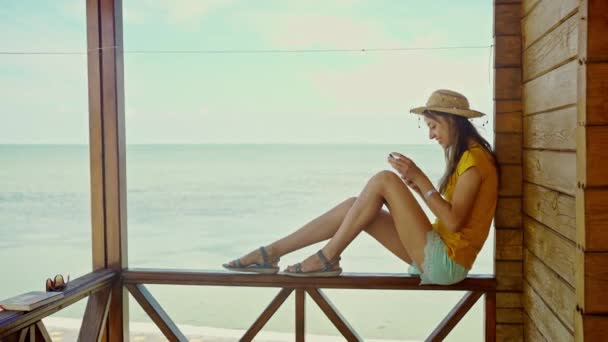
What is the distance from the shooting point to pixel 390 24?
21.1 meters

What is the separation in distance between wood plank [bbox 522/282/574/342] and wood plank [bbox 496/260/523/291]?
0.20 ft

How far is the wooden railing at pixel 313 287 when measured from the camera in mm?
2795

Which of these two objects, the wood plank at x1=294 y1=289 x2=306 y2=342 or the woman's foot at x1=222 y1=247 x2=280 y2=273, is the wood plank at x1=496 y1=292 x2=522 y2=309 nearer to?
the wood plank at x1=294 y1=289 x2=306 y2=342

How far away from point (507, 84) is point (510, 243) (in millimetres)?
731

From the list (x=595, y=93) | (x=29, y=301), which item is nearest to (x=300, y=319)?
(x=29, y=301)

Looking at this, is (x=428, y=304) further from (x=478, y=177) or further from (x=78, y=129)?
(x=78, y=129)

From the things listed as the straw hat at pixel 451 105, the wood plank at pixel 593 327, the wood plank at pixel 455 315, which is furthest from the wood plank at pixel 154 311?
the wood plank at pixel 593 327

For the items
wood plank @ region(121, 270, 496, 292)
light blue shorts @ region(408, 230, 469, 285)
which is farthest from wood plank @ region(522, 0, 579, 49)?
wood plank @ region(121, 270, 496, 292)

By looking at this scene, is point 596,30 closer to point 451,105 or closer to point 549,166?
point 549,166

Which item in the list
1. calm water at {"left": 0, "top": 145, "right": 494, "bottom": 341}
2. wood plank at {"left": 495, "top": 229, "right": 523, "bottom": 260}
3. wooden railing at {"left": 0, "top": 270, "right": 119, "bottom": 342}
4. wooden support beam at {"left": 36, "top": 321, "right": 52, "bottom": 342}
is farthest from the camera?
calm water at {"left": 0, "top": 145, "right": 494, "bottom": 341}

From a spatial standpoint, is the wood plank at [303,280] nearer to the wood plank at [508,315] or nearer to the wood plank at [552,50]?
the wood plank at [508,315]

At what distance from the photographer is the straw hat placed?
103 inches

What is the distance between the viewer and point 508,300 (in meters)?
2.79

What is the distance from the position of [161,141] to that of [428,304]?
14.8 m
